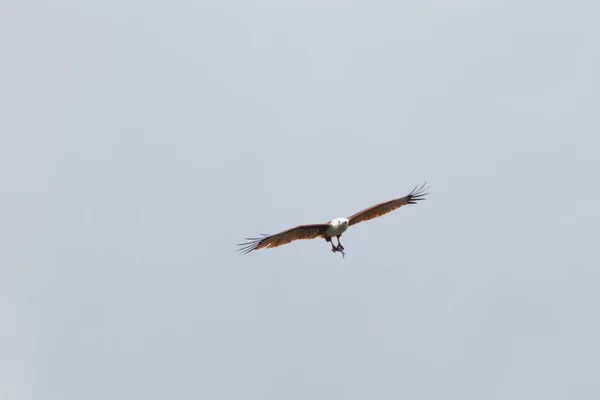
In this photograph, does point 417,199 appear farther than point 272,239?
Yes

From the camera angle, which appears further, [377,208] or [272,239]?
[377,208]

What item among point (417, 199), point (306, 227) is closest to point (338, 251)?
point (306, 227)

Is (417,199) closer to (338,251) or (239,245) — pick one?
(338,251)

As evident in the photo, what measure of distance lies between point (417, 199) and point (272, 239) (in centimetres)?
857

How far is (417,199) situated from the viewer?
56.5 m

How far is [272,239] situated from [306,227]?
1.57 metres

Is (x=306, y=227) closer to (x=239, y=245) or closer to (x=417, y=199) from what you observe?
(x=239, y=245)

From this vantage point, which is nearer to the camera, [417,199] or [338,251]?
[338,251]

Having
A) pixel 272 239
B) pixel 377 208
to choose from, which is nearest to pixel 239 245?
pixel 272 239

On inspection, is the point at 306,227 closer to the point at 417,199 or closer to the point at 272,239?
the point at 272,239

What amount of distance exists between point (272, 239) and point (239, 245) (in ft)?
6.02

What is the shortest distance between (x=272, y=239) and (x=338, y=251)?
3.02 metres

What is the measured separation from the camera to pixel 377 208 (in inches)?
2176

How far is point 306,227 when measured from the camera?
5178cm
